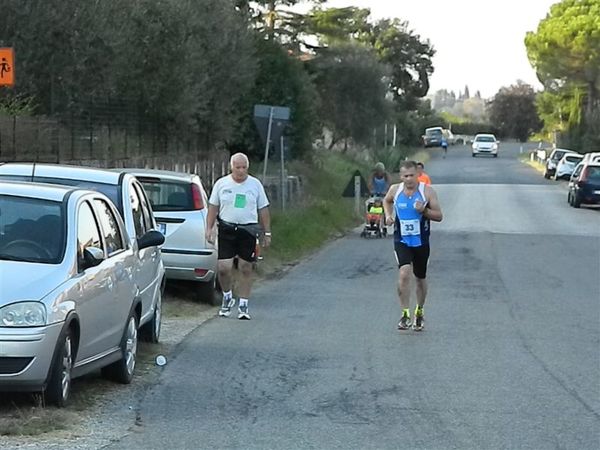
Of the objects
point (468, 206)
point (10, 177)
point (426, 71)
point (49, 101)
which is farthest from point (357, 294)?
point (426, 71)

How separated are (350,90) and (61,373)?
51.2 meters

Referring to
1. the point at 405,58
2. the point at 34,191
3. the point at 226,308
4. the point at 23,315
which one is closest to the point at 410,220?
the point at 226,308

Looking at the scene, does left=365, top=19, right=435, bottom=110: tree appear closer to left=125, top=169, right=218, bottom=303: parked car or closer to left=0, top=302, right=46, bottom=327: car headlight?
left=125, top=169, right=218, bottom=303: parked car

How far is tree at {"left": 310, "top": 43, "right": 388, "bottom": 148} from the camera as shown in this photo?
57844mm

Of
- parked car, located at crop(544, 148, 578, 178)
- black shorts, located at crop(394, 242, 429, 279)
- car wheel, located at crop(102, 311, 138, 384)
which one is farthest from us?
parked car, located at crop(544, 148, 578, 178)

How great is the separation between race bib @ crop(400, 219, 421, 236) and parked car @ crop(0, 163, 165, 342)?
272 cm

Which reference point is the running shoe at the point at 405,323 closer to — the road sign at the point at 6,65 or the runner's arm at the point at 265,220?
the runner's arm at the point at 265,220

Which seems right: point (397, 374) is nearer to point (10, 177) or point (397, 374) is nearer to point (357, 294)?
point (10, 177)

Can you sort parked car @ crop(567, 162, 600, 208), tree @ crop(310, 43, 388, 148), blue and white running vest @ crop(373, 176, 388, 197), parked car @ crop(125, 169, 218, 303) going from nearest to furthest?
1. parked car @ crop(125, 169, 218, 303)
2. blue and white running vest @ crop(373, 176, 388, 197)
3. parked car @ crop(567, 162, 600, 208)
4. tree @ crop(310, 43, 388, 148)

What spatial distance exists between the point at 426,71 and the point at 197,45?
228ft

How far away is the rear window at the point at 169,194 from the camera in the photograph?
14688mm

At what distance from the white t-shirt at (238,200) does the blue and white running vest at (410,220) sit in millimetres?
1581

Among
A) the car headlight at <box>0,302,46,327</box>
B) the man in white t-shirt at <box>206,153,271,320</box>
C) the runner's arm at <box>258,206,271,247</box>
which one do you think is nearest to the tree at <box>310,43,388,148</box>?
the runner's arm at <box>258,206,271,247</box>

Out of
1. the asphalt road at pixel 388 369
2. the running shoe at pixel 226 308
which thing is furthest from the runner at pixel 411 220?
the running shoe at pixel 226 308
